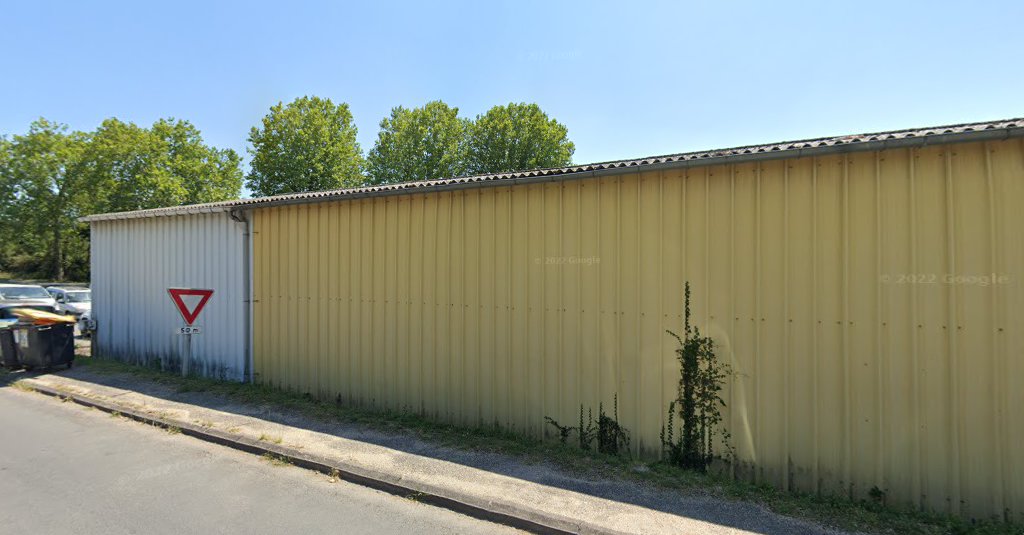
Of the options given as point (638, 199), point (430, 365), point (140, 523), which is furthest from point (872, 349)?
point (140, 523)

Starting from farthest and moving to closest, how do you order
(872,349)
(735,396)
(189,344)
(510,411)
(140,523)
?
(189,344)
(510,411)
(735,396)
(872,349)
(140,523)

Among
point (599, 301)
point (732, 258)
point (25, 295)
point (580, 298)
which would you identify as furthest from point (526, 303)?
point (25, 295)

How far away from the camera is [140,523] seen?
3.85m

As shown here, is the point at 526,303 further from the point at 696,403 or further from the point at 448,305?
the point at 696,403

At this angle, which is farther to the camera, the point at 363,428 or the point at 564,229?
the point at 363,428

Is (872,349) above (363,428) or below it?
above

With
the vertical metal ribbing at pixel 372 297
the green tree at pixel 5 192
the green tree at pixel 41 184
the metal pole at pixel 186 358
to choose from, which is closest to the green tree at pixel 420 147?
the green tree at pixel 41 184

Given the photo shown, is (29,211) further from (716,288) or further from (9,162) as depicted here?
(716,288)

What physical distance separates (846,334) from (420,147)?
3437cm

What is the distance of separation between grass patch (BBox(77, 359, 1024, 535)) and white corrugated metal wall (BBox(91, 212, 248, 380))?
4.20ft

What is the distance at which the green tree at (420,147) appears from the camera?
3609 cm

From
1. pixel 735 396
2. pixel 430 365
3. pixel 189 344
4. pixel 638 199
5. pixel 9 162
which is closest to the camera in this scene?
pixel 735 396

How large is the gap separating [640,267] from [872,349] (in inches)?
80.9

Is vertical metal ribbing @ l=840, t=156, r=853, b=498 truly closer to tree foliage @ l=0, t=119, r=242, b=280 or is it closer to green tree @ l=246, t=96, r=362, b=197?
green tree @ l=246, t=96, r=362, b=197
